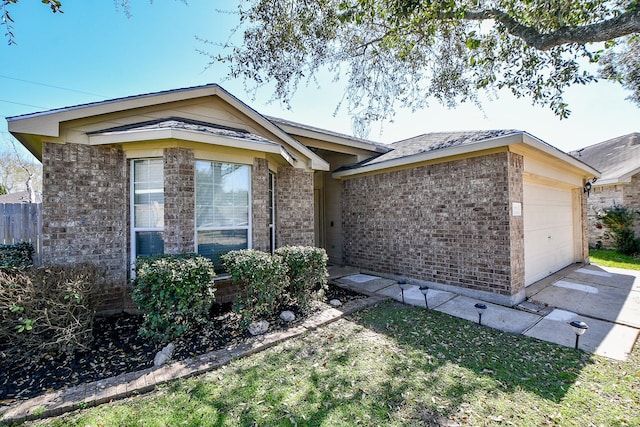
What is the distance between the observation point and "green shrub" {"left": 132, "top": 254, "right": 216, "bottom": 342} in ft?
12.9

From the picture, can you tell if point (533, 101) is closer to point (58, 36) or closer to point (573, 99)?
point (573, 99)

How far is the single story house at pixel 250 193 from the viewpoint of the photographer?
4.95m

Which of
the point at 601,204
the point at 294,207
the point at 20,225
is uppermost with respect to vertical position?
the point at 601,204

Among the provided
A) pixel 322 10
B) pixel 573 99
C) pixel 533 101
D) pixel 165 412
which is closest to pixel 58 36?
pixel 322 10

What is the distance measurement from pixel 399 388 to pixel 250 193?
437cm

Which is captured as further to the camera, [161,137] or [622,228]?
[622,228]

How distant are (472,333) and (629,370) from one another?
5.84ft

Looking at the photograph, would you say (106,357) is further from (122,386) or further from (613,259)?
(613,259)

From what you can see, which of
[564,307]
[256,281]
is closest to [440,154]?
[564,307]

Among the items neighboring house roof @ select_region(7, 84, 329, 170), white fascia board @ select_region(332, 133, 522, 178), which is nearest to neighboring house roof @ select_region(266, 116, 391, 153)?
white fascia board @ select_region(332, 133, 522, 178)

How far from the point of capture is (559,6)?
491cm

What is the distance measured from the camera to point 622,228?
39.6ft

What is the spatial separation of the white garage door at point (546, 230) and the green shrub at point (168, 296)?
7.22 m

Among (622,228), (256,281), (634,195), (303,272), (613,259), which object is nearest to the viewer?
(256,281)
